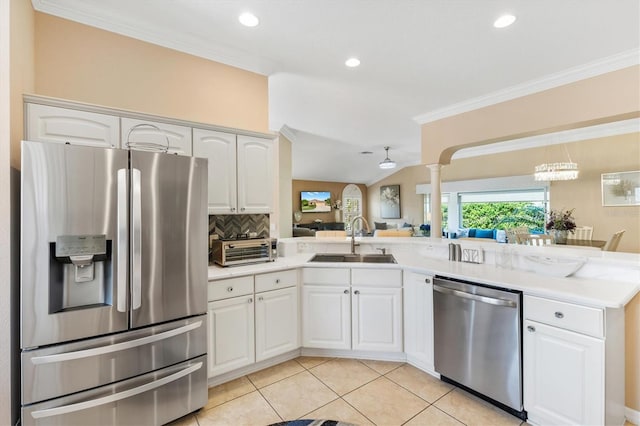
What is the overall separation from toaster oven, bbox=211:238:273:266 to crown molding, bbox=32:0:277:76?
180 centimetres

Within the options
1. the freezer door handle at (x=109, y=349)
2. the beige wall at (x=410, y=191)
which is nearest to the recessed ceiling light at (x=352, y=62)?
the freezer door handle at (x=109, y=349)

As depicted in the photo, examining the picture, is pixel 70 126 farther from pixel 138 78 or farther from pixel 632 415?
pixel 632 415

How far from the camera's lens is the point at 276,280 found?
8.50 ft

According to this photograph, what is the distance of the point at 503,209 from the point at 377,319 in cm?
597

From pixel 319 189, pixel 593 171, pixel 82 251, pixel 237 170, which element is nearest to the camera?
pixel 82 251

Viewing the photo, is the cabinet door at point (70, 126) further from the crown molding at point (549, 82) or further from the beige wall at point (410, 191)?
the beige wall at point (410, 191)

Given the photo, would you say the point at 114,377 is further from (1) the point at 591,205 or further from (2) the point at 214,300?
(1) the point at 591,205

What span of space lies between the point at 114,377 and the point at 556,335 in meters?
2.65

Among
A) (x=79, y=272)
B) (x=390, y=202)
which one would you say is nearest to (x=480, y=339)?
(x=79, y=272)

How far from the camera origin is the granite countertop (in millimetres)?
1673

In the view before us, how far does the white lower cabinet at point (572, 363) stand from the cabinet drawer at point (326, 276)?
55.5 inches

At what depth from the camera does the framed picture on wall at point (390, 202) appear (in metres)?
9.98

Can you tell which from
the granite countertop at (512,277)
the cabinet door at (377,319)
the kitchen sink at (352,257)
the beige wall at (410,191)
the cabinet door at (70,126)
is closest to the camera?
the granite countertop at (512,277)

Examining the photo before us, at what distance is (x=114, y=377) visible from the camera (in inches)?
65.6
